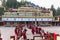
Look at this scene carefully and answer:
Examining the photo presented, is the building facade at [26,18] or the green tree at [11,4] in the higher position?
the green tree at [11,4]

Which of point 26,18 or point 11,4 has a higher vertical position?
point 11,4

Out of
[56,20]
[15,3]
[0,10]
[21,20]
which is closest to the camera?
[21,20]

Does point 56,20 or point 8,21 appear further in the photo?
point 56,20

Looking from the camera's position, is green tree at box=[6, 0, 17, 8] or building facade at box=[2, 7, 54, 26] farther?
green tree at box=[6, 0, 17, 8]

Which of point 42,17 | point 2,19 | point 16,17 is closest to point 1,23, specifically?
point 2,19

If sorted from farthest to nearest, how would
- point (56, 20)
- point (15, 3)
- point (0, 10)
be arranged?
point (15, 3), point (0, 10), point (56, 20)

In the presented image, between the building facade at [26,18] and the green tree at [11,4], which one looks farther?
the green tree at [11,4]

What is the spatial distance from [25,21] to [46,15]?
3.03m

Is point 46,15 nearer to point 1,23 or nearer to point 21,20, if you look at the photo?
point 21,20

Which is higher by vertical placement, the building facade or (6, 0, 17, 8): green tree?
(6, 0, 17, 8): green tree

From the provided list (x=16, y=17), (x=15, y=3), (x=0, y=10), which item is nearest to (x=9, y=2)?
(x=15, y=3)

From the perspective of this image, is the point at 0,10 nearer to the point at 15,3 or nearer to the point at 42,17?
the point at 15,3

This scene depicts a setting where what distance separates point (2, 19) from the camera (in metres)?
38.8

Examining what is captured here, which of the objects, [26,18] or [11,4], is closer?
[26,18]
